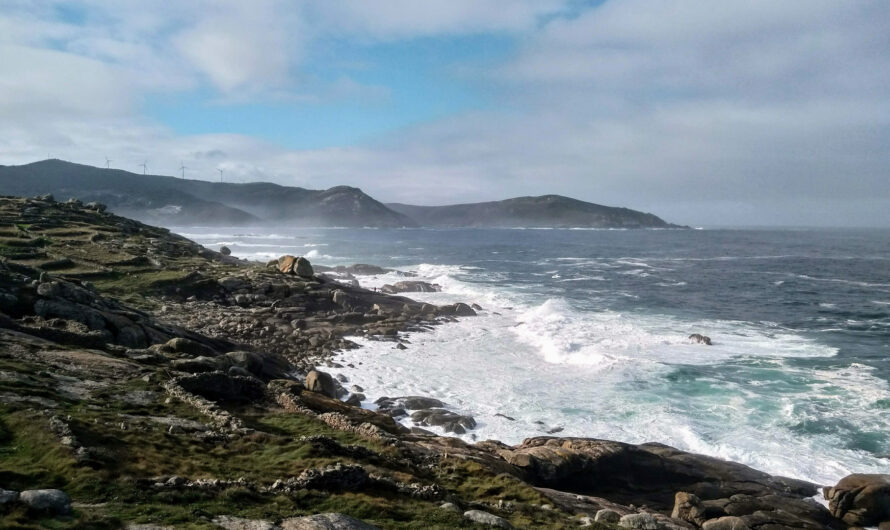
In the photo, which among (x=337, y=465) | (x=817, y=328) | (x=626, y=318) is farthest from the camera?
(x=626, y=318)

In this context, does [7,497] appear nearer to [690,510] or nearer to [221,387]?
[221,387]

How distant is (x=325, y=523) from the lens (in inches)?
377

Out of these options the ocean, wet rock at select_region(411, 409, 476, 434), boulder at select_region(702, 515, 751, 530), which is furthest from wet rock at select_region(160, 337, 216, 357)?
boulder at select_region(702, 515, 751, 530)

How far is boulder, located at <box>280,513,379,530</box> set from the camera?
9.41 m

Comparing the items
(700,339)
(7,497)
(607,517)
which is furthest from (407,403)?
(700,339)

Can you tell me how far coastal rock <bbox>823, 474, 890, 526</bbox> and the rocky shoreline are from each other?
5 centimetres

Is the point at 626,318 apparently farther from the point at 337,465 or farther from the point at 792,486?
the point at 337,465

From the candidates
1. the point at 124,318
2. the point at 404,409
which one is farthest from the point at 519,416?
the point at 124,318

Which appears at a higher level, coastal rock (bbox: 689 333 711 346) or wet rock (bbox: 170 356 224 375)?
wet rock (bbox: 170 356 224 375)

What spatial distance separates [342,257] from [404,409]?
8276 cm

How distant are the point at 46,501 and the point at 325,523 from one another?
451 cm

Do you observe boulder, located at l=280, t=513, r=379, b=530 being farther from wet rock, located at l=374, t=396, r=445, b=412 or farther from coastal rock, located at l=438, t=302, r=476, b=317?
coastal rock, located at l=438, t=302, r=476, b=317

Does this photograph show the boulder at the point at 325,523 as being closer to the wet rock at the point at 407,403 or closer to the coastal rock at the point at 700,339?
the wet rock at the point at 407,403

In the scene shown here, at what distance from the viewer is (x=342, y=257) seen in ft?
346
